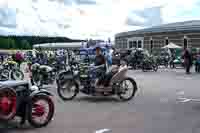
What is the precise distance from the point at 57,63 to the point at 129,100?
448 inches

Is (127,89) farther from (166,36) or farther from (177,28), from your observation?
(166,36)

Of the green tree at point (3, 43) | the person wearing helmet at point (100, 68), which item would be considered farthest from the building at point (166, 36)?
the person wearing helmet at point (100, 68)

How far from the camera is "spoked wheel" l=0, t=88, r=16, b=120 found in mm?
6867

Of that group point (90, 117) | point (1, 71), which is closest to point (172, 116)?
point (90, 117)

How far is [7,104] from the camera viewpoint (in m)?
6.92

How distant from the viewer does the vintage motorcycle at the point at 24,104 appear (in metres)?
6.91

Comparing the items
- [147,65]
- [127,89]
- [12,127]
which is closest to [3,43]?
[147,65]

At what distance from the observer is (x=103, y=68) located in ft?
39.2

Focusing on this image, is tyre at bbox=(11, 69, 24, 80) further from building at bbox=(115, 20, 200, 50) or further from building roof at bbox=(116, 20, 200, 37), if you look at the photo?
building roof at bbox=(116, 20, 200, 37)

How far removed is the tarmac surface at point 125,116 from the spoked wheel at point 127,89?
0.21 m

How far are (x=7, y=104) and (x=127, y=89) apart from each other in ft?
18.0

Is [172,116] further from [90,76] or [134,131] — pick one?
[90,76]

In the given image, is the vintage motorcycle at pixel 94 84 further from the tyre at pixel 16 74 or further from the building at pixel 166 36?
the building at pixel 166 36

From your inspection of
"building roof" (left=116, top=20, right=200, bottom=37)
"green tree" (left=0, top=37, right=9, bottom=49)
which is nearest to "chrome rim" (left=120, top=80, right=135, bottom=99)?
"building roof" (left=116, top=20, right=200, bottom=37)
